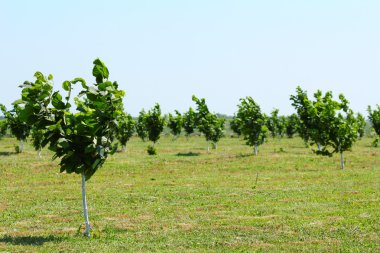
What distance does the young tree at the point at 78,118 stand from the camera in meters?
17.7

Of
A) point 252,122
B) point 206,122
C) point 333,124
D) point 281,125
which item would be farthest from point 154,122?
point 281,125

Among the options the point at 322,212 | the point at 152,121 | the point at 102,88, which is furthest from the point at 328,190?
the point at 152,121

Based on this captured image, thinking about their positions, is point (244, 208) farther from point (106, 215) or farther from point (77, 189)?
point (77, 189)

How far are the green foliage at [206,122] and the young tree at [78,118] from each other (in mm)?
53623

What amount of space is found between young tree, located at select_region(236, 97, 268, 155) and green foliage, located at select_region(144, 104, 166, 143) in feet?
48.1

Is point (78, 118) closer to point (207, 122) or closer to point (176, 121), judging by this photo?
point (207, 122)

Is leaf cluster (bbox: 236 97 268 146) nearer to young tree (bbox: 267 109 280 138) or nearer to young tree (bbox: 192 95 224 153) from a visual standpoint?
young tree (bbox: 192 95 224 153)

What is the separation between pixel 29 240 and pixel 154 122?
180 ft

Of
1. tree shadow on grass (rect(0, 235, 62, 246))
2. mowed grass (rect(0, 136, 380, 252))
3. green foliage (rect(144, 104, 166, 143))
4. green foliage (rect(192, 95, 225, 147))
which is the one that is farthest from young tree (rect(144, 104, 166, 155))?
tree shadow on grass (rect(0, 235, 62, 246))

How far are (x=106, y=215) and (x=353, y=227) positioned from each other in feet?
36.7

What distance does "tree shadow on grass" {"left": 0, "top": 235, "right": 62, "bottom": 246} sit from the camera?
58.7 ft

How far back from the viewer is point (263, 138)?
61.7m

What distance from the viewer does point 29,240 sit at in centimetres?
1847

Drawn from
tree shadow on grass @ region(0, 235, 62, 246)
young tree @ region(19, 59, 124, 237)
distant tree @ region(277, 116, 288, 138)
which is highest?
distant tree @ region(277, 116, 288, 138)
